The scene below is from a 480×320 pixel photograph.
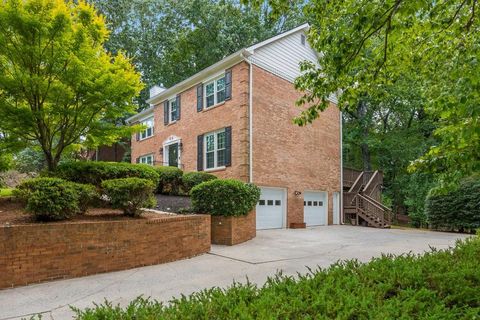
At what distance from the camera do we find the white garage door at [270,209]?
14.4 meters

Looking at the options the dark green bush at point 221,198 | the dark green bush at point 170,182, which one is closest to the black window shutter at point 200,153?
the dark green bush at point 170,182

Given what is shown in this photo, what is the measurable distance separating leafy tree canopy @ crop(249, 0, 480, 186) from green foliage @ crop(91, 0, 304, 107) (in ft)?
67.9

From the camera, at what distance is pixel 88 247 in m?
6.63

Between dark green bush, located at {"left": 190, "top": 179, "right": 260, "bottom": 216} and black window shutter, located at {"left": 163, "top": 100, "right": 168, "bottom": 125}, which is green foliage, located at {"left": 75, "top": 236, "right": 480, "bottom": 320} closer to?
dark green bush, located at {"left": 190, "top": 179, "right": 260, "bottom": 216}

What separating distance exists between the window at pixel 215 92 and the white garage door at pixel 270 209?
4637 millimetres

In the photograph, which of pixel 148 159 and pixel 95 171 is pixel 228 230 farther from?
pixel 148 159

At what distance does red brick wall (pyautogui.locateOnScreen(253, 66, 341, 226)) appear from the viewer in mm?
14422

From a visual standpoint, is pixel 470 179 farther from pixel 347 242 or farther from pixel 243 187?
pixel 243 187

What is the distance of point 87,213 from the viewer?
26.2 feet

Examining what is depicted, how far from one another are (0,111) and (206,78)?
384 inches

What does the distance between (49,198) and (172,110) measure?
13.0m

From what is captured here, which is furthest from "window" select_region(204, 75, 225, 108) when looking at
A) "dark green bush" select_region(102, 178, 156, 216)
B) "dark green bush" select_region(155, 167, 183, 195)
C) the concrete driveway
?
"dark green bush" select_region(102, 178, 156, 216)

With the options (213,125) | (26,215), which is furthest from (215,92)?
(26,215)

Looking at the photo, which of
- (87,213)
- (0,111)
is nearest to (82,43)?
(0,111)
